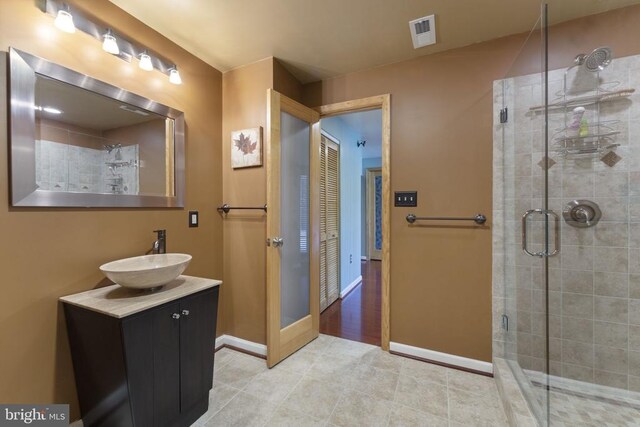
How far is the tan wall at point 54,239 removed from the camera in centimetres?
122

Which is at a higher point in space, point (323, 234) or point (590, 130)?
point (590, 130)

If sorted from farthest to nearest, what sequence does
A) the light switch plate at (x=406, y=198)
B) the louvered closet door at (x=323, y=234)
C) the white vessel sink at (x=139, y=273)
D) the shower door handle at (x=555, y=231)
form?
the louvered closet door at (x=323, y=234), the light switch plate at (x=406, y=198), the shower door handle at (x=555, y=231), the white vessel sink at (x=139, y=273)

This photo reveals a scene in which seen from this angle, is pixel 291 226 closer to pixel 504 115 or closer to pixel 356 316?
pixel 356 316

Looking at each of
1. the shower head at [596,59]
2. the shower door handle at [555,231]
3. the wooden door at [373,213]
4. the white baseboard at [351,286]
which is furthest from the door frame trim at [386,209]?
the wooden door at [373,213]

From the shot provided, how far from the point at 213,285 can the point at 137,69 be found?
1488 mm

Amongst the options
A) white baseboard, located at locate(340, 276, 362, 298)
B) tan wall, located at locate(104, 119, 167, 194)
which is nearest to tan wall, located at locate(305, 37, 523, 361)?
white baseboard, located at locate(340, 276, 362, 298)

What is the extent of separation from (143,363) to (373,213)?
5.56 meters

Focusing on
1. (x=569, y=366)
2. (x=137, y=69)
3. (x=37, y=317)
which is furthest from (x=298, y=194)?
(x=569, y=366)

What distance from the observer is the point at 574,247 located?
1697 millimetres

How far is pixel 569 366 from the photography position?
5.63 feet

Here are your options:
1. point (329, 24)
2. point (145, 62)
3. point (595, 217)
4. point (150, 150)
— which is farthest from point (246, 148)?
point (595, 217)

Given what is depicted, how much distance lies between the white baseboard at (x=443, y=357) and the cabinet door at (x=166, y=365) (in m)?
1.61

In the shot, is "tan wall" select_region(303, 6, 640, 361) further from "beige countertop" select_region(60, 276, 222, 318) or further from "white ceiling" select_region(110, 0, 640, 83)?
"beige countertop" select_region(60, 276, 222, 318)

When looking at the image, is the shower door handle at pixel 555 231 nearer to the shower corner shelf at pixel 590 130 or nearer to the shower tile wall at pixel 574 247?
the shower tile wall at pixel 574 247
